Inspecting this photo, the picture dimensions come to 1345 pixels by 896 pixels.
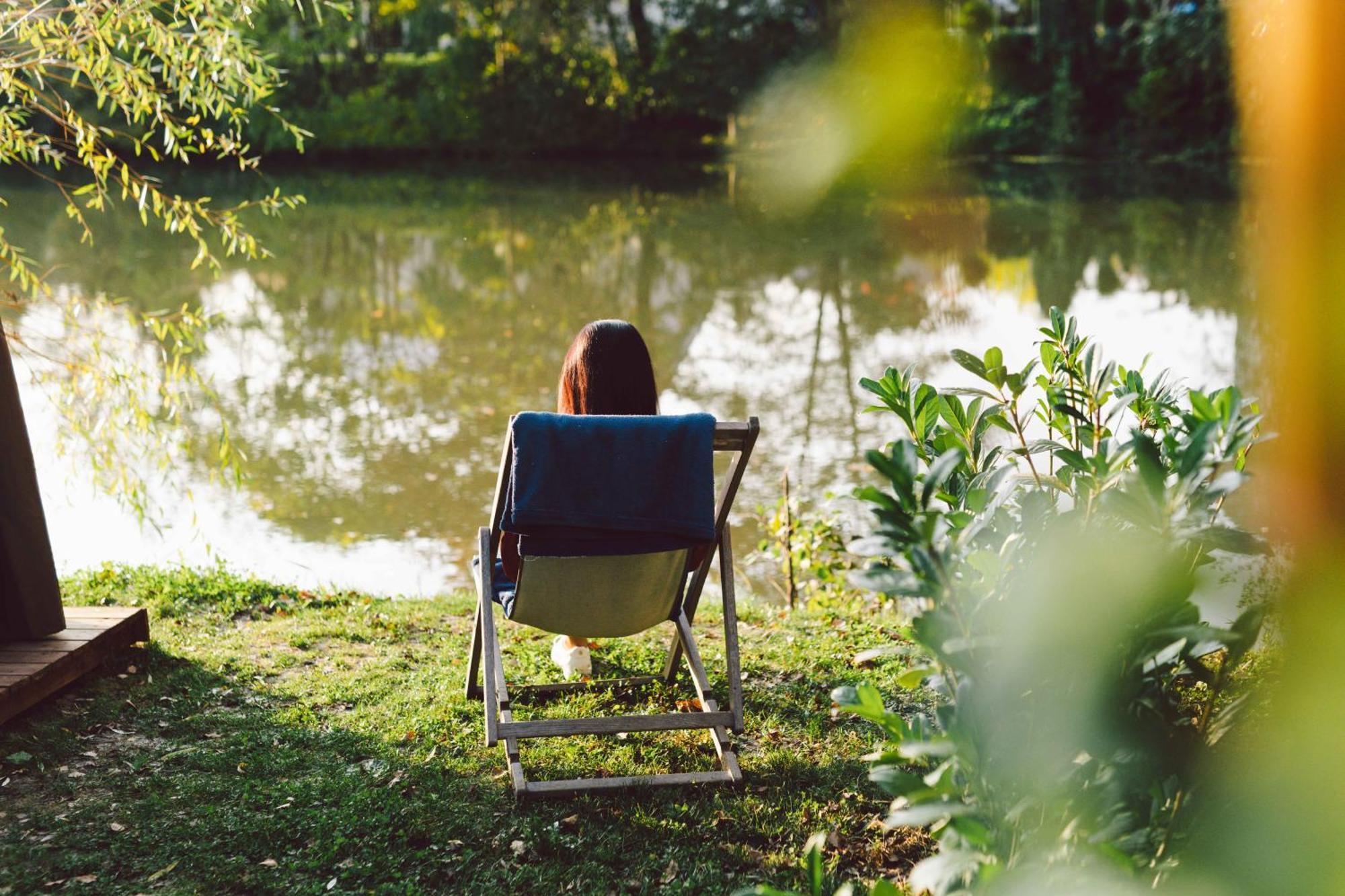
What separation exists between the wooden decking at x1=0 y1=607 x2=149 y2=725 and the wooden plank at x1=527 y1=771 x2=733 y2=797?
1.64 metres

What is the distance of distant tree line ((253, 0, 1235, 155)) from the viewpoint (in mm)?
28641

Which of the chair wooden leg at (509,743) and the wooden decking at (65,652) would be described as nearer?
the chair wooden leg at (509,743)

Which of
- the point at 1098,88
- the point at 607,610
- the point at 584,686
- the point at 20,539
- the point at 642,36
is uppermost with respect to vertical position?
the point at 642,36

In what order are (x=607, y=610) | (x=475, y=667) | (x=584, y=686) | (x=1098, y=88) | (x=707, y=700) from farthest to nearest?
(x=1098, y=88), (x=584, y=686), (x=475, y=667), (x=707, y=700), (x=607, y=610)

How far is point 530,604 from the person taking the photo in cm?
349

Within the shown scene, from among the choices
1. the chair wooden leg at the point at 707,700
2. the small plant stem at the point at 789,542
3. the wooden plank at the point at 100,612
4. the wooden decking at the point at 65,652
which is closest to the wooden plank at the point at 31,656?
the wooden decking at the point at 65,652

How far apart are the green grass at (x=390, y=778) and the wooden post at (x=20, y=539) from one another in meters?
0.29

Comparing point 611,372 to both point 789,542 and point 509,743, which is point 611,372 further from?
point 789,542

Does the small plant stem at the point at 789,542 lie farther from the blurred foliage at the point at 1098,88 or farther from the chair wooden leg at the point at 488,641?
the blurred foliage at the point at 1098,88

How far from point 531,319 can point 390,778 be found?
10.2 metres

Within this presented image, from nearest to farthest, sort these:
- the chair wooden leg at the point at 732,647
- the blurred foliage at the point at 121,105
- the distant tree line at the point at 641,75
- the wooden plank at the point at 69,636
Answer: the chair wooden leg at the point at 732,647 < the wooden plank at the point at 69,636 < the blurred foliage at the point at 121,105 < the distant tree line at the point at 641,75

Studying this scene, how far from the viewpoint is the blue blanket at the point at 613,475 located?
128 inches

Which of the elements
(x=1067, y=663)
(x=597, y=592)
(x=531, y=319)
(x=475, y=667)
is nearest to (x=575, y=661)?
(x=475, y=667)

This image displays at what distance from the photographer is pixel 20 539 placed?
387cm
